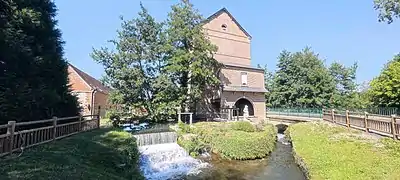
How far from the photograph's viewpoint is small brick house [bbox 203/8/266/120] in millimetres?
27641

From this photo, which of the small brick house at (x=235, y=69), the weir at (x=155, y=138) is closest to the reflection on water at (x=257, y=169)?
the weir at (x=155, y=138)

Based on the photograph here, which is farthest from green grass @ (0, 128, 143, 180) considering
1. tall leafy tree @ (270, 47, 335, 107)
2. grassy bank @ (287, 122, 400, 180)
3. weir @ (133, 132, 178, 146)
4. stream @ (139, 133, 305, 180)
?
tall leafy tree @ (270, 47, 335, 107)

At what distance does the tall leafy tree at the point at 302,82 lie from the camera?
38.0 metres

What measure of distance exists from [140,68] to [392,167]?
730 inches

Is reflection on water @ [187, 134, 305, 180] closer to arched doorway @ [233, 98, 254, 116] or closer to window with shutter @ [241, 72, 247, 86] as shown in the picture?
window with shutter @ [241, 72, 247, 86]

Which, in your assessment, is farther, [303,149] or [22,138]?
[303,149]

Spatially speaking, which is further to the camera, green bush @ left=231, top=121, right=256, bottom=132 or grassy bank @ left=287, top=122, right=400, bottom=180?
green bush @ left=231, top=121, right=256, bottom=132

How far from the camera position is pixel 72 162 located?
731 centimetres

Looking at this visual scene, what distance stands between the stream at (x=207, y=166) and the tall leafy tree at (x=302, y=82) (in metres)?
23.8

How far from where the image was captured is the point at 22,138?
28.4 ft

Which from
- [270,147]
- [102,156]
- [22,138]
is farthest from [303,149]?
[22,138]

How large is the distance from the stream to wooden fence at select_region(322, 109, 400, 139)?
413 centimetres

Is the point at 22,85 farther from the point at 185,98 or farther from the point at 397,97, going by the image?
the point at 397,97

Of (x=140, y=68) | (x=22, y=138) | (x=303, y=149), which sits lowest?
(x=303, y=149)
